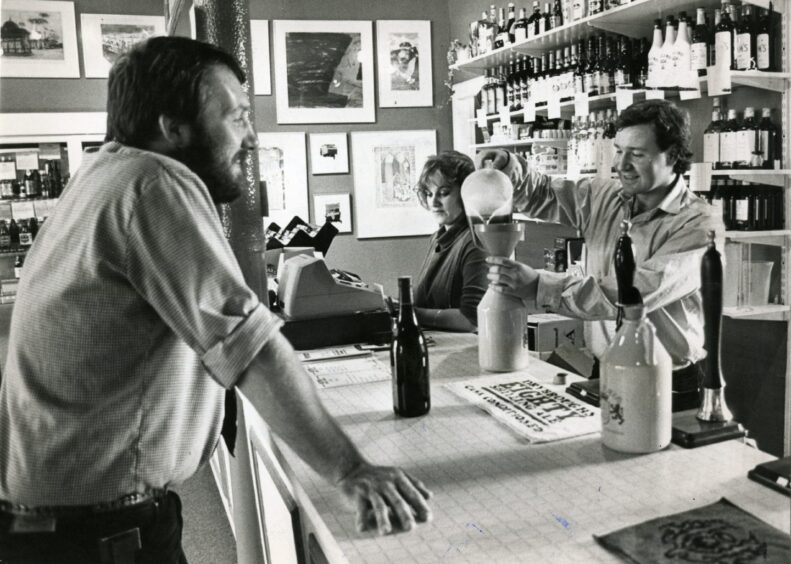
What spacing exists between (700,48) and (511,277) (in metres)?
2.09

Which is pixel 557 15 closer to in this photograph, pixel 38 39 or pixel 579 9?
pixel 579 9

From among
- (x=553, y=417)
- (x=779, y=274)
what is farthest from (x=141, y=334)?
(x=779, y=274)

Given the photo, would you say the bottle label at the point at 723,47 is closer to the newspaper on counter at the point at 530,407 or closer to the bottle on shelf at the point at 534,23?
the bottle on shelf at the point at 534,23

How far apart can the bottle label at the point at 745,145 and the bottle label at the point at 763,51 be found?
0.29 m

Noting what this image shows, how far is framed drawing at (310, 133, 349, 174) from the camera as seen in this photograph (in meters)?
6.04

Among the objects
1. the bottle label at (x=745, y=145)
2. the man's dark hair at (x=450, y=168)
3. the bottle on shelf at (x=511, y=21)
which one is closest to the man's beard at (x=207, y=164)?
the man's dark hair at (x=450, y=168)

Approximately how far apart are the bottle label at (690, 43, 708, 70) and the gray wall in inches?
128

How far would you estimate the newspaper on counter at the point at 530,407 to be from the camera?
1494 mm

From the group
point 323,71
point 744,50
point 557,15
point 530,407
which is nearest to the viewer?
point 530,407

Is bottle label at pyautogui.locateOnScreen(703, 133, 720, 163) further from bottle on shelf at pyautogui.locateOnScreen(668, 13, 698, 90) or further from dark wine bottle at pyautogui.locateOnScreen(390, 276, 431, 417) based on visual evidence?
dark wine bottle at pyautogui.locateOnScreen(390, 276, 431, 417)

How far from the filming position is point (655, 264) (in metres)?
2.12

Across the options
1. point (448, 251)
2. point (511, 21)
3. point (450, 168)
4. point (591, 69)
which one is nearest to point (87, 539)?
point (448, 251)

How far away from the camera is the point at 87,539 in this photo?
51.5 inches

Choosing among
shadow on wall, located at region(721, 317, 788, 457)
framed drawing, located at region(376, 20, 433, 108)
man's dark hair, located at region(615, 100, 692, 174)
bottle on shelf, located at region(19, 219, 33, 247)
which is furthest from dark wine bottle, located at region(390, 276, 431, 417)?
bottle on shelf, located at region(19, 219, 33, 247)
